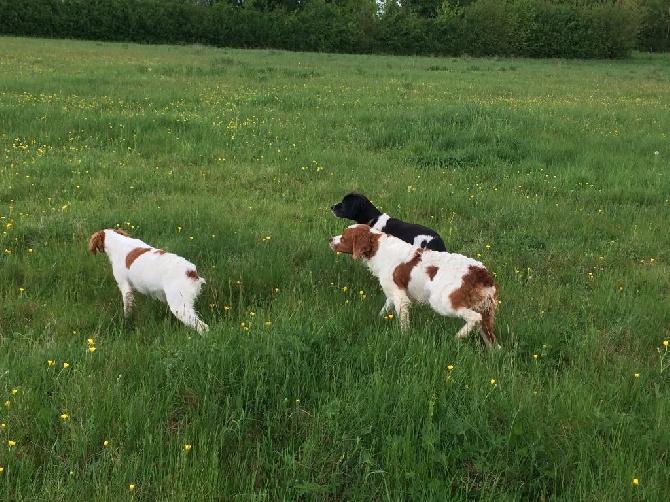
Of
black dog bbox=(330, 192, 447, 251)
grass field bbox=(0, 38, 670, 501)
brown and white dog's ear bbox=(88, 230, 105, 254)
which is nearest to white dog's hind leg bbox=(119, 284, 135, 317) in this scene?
grass field bbox=(0, 38, 670, 501)

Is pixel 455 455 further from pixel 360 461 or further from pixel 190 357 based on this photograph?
pixel 190 357

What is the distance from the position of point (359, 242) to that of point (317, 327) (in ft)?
4.58

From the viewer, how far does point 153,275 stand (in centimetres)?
448

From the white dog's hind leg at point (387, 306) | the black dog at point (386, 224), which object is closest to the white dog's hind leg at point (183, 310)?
the white dog's hind leg at point (387, 306)

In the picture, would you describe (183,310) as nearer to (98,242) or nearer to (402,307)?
(98,242)

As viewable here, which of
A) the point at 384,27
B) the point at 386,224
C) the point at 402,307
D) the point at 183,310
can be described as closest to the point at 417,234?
the point at 386,224

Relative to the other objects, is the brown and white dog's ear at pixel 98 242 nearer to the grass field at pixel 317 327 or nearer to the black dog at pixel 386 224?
the grass field at pixel 317 327

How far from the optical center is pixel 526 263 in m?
5.88

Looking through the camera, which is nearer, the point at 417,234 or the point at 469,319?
the point at 469,319

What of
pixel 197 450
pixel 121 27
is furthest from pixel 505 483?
pixel 121 27

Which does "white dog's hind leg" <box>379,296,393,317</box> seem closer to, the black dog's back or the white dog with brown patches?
the black dog's back

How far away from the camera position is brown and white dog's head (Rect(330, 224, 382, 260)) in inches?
197

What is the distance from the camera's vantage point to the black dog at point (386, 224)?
5.61 meters

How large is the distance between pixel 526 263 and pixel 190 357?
3.94 m
